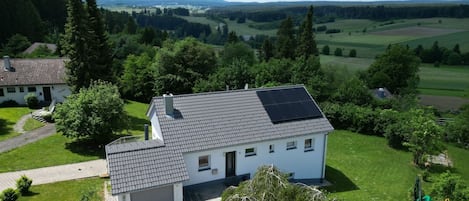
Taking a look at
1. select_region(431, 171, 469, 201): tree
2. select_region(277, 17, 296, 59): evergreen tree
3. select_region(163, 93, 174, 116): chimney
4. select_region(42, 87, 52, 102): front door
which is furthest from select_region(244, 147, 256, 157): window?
select_region(277, 17, 296, 59): evergreen tree

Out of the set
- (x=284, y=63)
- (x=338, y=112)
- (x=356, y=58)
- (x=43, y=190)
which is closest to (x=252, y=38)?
(x=356, y=58)

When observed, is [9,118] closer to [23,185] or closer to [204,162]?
[23,185]

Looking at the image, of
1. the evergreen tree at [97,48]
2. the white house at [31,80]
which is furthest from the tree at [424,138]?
the white house at [31,80]

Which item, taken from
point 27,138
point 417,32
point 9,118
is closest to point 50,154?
point 27,138

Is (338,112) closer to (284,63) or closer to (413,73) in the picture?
(284,63)

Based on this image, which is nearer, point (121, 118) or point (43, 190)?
point (43, 190)
